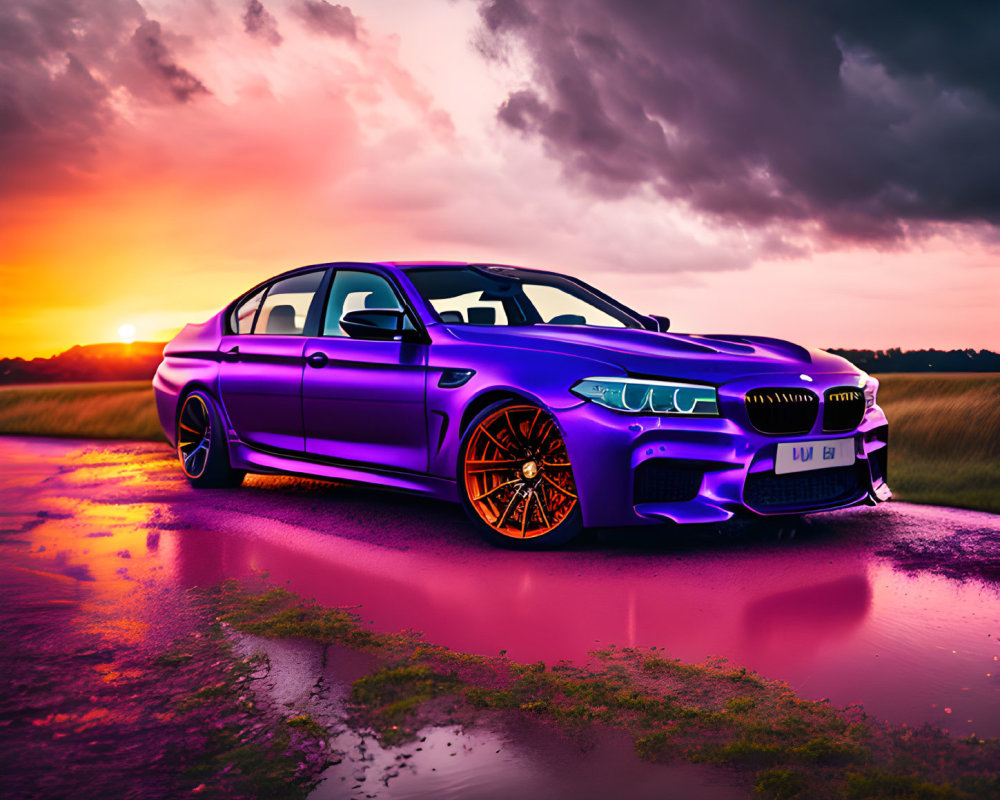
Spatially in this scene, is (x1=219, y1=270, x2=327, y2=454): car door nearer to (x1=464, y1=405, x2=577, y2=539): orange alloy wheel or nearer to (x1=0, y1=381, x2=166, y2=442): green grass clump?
(x1=464, y1=405, x2=577, y2=539): orange alloy wheel

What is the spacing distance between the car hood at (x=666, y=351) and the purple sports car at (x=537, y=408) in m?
0.01

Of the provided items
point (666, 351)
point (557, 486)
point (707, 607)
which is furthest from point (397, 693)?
point (666, 351)

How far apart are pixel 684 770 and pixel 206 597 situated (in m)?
2.54

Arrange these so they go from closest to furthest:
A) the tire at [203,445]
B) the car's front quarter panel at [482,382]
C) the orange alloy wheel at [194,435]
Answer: the car's front quarter panel at [482,382]
the tire at [203,445]
the orange alloy wheel at [194,435]

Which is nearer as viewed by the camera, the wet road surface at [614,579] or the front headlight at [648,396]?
the wet road surface at [614,579]

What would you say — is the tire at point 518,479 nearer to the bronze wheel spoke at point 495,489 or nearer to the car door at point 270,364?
the bronze wheel spoke at point 495,489

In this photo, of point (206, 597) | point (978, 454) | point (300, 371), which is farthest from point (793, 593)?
point (978, 454)

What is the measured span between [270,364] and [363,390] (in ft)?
3.73

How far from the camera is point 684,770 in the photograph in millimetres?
2477

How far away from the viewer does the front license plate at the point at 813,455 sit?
5.00 meters

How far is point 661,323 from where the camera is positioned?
6789 mm

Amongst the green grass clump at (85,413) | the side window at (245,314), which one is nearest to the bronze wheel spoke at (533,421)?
the side window at (245,314)

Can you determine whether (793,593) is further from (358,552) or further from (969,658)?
(358,552)

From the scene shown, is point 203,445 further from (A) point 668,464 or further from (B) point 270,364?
(A) point 668,464
